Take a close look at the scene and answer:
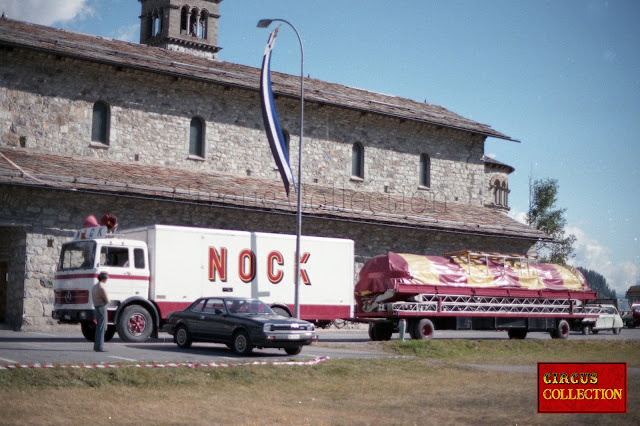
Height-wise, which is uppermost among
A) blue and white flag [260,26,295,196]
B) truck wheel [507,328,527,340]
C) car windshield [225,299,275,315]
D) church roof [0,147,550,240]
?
blue and white flag [260,26,295,196]

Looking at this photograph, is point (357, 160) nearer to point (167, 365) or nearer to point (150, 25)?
point (167, 365)

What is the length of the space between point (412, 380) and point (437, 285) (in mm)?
10502

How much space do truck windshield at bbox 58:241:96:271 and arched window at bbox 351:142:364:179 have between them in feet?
61.9

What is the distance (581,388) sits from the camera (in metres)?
11.0

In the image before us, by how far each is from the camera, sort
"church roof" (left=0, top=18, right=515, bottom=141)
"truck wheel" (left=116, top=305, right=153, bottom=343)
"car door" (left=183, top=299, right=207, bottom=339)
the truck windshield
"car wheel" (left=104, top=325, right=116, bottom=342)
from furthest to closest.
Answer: "church roof" (left=0, top=18, right=515, bottom=141) < "car wheel" (left=104, top=325, right=116, bottom=342) < the truck windshield < "truck wheel" (left=116, top=305, right=153, bottom=343) < "car door" (left=183, top=299, right=207, bottom=339)

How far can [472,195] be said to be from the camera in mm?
42625

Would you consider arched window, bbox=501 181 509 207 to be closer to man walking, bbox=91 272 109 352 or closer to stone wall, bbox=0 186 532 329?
stone wall, bbox=0 186 532 329

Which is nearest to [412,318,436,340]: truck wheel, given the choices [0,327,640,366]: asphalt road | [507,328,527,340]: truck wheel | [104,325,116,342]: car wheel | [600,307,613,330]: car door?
[0,327,640,366]: asphalt road

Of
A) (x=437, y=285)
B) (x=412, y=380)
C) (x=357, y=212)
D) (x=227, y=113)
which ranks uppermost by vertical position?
(x=227, y=113)

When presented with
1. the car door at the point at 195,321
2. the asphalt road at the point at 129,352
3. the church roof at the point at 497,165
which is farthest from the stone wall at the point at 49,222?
the church roof at the point at 497,165

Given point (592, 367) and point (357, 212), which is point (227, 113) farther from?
point (592, 367)

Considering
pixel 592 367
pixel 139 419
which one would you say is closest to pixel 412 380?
pixel 592 367

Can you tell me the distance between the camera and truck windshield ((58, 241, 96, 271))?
68.1 feet

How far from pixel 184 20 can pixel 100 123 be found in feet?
138
